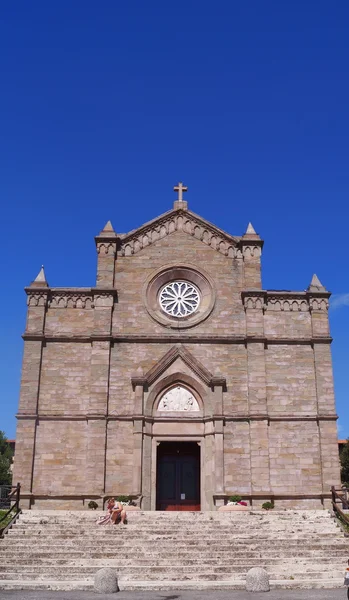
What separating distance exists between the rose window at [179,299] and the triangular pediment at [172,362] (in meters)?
1.99

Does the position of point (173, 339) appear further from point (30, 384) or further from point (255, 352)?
point (30, 384)

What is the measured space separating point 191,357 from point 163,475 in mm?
5435

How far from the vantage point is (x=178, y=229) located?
106ft

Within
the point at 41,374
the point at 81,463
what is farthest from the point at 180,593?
the point at 41,374

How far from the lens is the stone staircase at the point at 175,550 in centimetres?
1756

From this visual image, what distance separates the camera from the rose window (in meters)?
30.8

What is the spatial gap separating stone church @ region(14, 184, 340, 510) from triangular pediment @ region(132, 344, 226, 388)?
0.16 ft

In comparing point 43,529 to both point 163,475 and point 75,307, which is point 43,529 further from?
point 75,307

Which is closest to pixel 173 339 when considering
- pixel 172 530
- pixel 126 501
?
pixel 126 501

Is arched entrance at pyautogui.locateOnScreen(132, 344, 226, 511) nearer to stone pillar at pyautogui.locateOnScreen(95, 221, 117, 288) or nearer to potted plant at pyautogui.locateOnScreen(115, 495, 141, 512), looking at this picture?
potted plant at pyautogui.locateOnScreen(115, 495, 141, 512)

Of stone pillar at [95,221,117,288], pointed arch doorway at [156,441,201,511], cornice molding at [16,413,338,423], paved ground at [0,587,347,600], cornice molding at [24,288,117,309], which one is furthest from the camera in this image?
stone pillar at [95,221,117,288]

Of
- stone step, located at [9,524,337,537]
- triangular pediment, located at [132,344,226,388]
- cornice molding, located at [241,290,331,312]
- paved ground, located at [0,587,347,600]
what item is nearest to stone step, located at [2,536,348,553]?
stone step, located at [9,524,337,537]

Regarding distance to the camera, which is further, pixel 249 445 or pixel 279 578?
pixel 249 445

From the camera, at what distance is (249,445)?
28.1 m
